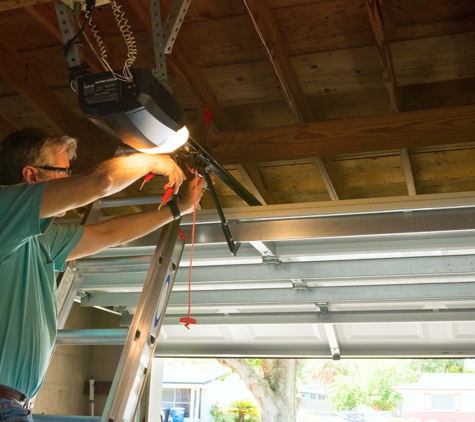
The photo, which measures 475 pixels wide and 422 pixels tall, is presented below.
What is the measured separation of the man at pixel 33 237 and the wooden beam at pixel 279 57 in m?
1.02

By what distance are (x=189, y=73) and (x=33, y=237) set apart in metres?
1.72

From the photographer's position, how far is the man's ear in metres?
1.82

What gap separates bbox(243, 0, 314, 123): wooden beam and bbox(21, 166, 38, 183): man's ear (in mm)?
1277

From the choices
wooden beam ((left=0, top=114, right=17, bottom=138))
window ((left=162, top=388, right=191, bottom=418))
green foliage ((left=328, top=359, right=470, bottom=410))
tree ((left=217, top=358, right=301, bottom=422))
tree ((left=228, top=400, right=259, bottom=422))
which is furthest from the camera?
green foliage ((left=328, top=359, right=470, bottom=410))

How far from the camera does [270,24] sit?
2.73 m

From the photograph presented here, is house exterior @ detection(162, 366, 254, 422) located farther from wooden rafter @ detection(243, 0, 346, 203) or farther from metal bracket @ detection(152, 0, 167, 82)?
metal bracket @ detection(152, 0, 167, 82)

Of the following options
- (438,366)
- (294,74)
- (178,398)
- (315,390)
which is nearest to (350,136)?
(294,74)

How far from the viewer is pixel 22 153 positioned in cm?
184

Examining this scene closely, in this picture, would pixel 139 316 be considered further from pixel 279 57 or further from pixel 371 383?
pixel 371 383

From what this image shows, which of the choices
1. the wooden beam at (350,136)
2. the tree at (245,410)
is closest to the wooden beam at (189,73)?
the wooden beam at (350,136)

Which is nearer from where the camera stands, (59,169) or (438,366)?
(59,169)

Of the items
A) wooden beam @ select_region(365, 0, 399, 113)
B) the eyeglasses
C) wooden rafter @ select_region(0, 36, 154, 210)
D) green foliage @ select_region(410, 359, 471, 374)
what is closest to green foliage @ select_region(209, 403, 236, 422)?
green foliage @ select_region(410, 359, 471, 374)

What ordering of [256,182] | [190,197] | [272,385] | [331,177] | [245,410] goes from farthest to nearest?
[245,410]
[272,385]
[256,182]
[331,177]
[190,197]

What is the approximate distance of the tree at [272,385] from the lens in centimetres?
1366
